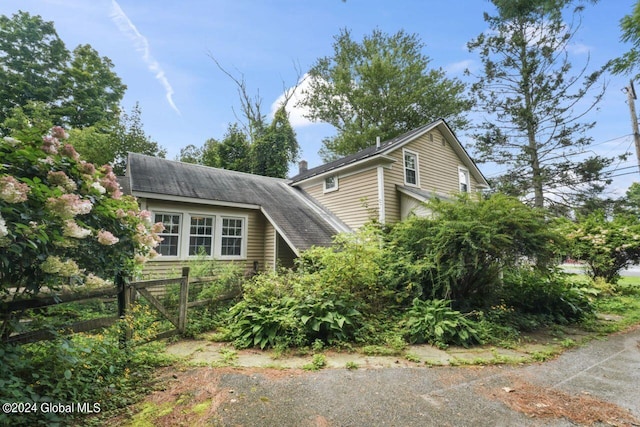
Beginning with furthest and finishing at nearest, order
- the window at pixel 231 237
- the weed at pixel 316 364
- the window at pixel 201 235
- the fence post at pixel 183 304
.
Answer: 1. the window at pixel 231 237
2. the window at pixel 201 235
3. the fence post at pixel 183 304
4. the weed at pixel 316 364

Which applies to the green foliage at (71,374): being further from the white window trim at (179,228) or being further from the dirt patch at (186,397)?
the white window trim at (179,228)

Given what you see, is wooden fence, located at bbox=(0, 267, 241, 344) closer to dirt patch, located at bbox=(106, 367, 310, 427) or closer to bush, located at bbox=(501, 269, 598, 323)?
dirt patch, located at bbox=(106, 367, 310, 427)

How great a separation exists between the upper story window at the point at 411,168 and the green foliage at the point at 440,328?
713cm

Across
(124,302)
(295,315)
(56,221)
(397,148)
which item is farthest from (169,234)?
(397,148)

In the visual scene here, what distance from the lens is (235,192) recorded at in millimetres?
11188

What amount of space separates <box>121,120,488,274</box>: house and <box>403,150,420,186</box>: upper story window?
0.14 ft

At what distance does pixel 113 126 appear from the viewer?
19.5 meters

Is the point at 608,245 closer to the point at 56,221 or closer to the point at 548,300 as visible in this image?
the point at 548,300

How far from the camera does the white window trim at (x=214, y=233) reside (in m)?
9.28

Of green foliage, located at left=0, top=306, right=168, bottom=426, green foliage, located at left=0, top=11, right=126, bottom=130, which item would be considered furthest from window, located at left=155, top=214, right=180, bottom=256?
green foliage, located at left=0, top=11, right=126, bottom=130

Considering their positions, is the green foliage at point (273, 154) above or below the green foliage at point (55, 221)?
above

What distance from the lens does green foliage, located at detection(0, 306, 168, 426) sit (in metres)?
2.41

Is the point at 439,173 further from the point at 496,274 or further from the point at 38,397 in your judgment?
the point at 38,397

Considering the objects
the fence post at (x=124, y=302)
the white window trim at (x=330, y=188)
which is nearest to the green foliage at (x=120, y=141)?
the white window trim at (x=330, y=188)
